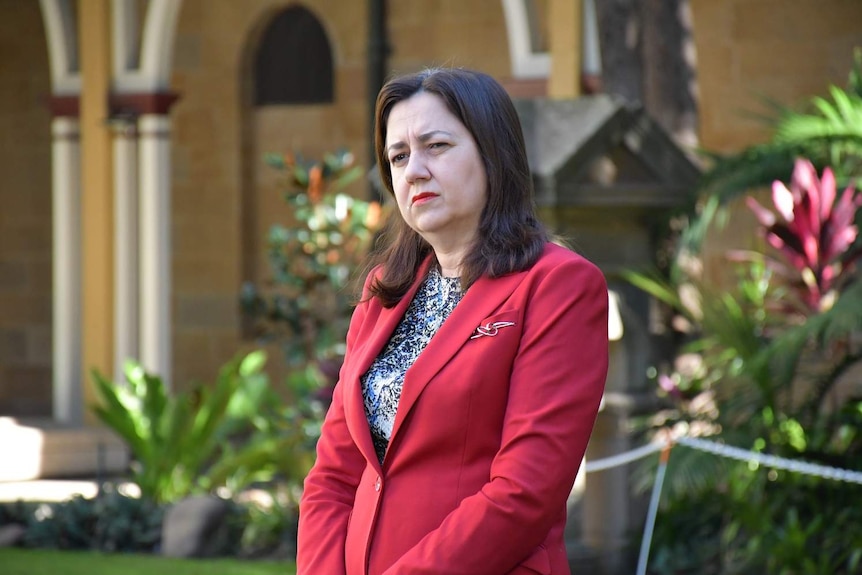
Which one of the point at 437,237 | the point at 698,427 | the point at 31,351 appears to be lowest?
the point at 31,351

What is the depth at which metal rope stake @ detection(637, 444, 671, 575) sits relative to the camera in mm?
5582

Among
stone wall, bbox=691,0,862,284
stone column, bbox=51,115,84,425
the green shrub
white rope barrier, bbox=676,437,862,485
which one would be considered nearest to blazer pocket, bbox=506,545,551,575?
white rope barrier, bbox=676,437,862,485

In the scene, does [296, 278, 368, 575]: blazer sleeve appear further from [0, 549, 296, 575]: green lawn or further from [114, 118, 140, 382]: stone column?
[114, 118, 140, 382]: stone column

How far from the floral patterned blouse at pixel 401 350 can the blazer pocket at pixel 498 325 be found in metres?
0.15

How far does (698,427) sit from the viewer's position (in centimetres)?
625

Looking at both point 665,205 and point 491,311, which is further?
point 665,205

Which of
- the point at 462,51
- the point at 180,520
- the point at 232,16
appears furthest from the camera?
the point at 232,16

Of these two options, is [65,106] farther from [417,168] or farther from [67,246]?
[417,168]

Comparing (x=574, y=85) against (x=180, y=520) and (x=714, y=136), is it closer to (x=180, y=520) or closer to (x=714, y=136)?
(x=714, y=136)

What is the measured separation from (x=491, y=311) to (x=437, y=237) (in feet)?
0.62

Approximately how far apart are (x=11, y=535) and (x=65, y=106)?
4.19m

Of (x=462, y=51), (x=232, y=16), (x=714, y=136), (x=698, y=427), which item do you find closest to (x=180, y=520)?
(x=698, y=427)

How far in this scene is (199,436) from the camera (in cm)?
802

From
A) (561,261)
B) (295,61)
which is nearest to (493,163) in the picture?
(561,261)
